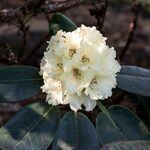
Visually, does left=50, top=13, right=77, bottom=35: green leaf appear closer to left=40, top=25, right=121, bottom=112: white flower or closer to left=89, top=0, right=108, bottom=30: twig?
left=40, top=25, right=121, bottom=112: white flower

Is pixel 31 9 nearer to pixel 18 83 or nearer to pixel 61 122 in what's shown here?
pixel 18 83

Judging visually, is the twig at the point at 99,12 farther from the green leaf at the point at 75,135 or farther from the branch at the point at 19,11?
the green leaf at the point at 75,135

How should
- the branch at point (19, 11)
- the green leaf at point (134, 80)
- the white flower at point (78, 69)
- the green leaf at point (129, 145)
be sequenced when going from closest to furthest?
1. the green leaf at point (129, 145)
2. the white flower at point (78, 69)
3. the green leaf at point (134, 80)
4. the branch at point (19, 11)

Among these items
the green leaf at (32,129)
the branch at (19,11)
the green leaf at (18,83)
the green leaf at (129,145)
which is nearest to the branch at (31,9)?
the branch at (19,11)

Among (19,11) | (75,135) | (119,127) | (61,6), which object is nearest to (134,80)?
(119,127)

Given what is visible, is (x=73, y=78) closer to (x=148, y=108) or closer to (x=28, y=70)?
(x=28, y=70)

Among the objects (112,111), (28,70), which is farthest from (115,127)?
(28,70)

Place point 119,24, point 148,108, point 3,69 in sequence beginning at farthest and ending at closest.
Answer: point 119,24
point 148,108
point 3,69
